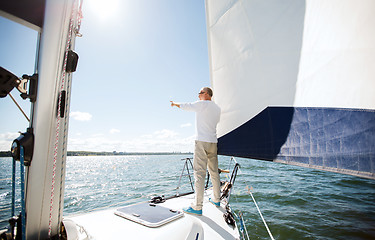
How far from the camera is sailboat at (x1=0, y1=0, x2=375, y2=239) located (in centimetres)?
87

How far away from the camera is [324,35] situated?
1.18m

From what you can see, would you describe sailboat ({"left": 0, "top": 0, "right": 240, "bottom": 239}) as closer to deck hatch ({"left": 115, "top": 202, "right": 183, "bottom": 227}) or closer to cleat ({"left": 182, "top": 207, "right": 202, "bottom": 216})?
deck hatch ({"left": 115, "top": 202, "right": 183, "bottom": 227})

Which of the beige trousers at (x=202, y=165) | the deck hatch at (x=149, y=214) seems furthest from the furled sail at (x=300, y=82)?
the deck hatch at (x=149, y=214)

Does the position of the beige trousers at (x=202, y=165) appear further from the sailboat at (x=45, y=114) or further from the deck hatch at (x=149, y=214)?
the sailboat at (x=45, y=114)

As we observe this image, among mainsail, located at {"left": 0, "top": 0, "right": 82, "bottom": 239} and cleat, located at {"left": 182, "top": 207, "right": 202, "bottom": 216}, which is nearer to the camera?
mainsail, located at {"left": 0, "top": 0, "right": 82, "bottom": 239}

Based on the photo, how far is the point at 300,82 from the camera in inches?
54.7

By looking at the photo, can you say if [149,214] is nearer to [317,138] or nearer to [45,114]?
[45,114]

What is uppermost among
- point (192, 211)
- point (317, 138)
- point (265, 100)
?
point (265, 100)

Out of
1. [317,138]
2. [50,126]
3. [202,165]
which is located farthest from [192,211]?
[50,126]

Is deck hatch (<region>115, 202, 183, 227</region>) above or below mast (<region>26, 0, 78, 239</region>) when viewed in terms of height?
below

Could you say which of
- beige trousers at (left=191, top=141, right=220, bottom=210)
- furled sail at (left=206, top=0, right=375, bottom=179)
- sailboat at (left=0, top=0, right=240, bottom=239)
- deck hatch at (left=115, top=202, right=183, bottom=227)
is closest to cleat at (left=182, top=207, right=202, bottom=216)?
beige trousers at (left=191, top=141, right=220, bottom=210)

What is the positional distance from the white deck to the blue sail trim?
2.35 ft

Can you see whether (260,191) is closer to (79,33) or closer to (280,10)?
(280,10)

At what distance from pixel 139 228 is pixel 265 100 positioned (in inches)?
59.1
